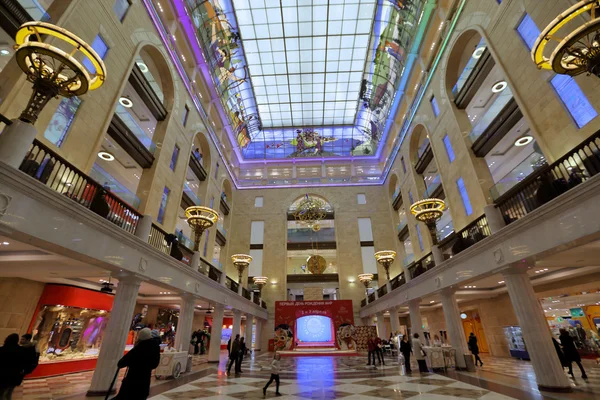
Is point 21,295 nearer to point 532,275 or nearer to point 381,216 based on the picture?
point 532,275

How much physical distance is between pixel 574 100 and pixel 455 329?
8453mm

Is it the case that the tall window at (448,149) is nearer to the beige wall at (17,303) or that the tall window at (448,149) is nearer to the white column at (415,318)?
the white column at (415,318)

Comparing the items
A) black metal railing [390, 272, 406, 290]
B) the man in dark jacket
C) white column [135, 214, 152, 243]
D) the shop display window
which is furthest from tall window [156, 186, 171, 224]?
black metal railing [390, 272, 406, 290]

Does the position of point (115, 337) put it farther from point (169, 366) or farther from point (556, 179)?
point (556, 179)

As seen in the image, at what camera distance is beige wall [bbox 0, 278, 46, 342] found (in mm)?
8891

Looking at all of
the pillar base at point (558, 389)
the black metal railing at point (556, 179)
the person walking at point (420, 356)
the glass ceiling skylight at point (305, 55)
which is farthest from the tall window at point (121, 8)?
the pillar base at point (558, 389)

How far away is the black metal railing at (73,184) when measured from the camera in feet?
18.0

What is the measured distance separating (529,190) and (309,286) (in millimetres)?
21700

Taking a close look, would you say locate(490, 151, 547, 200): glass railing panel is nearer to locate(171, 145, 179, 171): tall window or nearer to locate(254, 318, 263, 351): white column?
locate(171, 145, 179, 171): tall window

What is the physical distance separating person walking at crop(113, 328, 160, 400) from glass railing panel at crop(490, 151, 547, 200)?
1213cm

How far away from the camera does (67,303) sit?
10.7 meters

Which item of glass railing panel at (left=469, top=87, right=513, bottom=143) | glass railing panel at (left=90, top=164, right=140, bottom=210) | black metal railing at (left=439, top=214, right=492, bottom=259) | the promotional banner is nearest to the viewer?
black metal railing at (left=439, top=214, right=492, bottom=259)

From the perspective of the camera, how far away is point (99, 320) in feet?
41.1

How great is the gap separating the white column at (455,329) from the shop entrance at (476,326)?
8461mm
